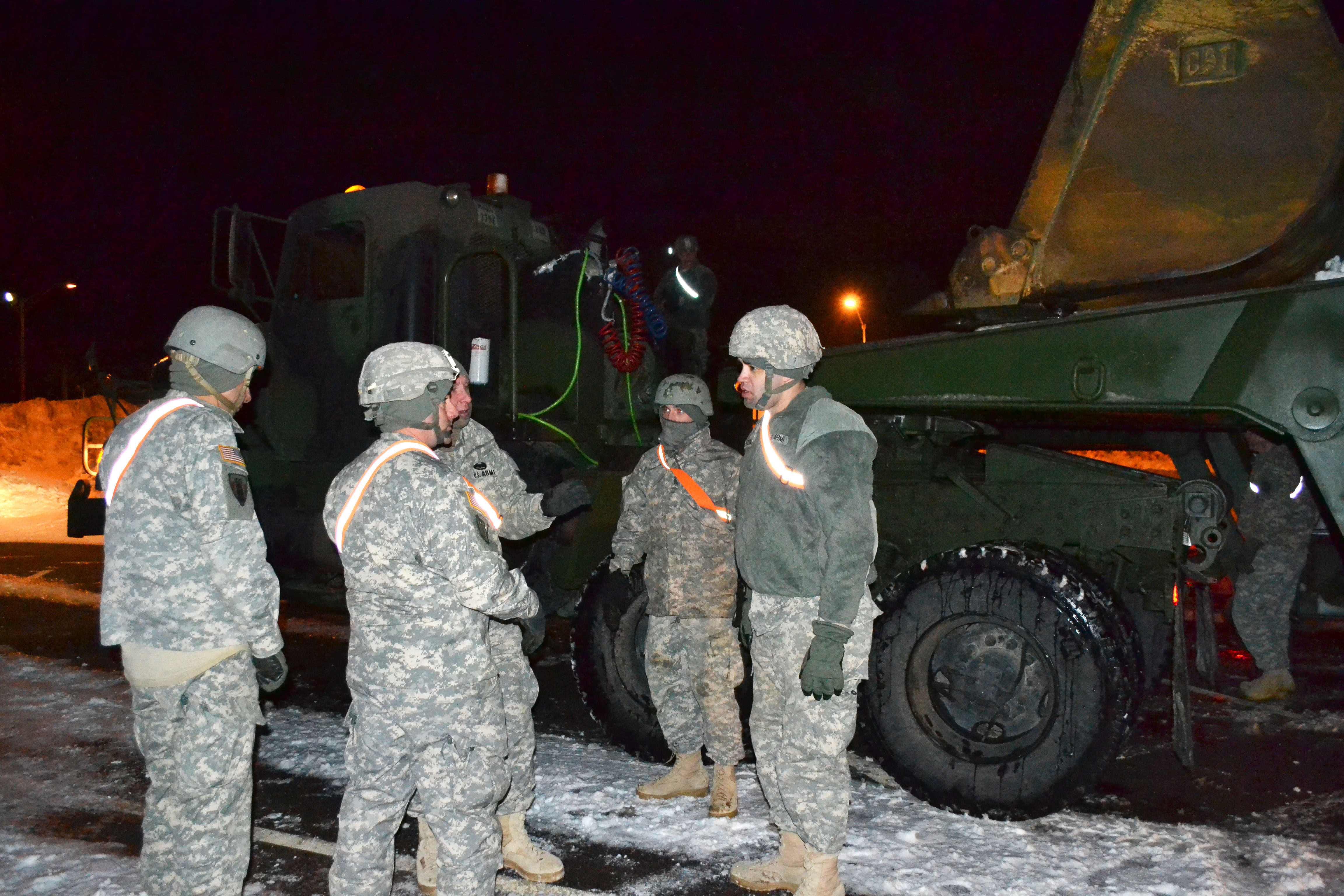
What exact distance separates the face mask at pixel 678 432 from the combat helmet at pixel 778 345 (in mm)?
904

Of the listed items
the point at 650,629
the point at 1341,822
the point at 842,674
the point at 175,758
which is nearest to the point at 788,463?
the point at 842,674

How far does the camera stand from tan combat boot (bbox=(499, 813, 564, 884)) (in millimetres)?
3629

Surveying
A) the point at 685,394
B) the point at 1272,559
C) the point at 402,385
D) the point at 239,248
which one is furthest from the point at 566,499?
the point at 1272,559

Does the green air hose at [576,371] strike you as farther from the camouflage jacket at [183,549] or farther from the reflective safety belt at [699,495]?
the camouflage jacket at [183,549]

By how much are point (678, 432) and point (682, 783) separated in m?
1.54

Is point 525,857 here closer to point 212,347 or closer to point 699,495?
point 699,495

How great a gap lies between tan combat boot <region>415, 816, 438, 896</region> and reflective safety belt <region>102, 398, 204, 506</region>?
4.92 ft

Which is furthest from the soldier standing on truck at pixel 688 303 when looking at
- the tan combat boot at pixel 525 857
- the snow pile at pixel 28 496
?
the snow pile at pixel 28 496

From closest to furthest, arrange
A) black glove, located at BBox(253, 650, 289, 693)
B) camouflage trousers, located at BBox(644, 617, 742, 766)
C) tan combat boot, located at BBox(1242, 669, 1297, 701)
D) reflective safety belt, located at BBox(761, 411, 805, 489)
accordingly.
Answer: black glove, located at BBox(253, 650, 289, 693) < reflective safety belt, located at BBox(761, 411, 805, 489) < camouflage trousers, located at BBox(644, 617, 742, 766) < tan combat boot, located at BBox(1242, 669, 1297, 701)

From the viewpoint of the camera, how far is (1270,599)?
5875 mm

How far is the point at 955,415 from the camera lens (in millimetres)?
4633

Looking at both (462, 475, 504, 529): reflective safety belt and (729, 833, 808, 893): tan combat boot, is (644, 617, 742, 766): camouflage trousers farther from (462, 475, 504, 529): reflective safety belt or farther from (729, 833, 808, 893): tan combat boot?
(462, 475, 504, 529): reflective safety belt

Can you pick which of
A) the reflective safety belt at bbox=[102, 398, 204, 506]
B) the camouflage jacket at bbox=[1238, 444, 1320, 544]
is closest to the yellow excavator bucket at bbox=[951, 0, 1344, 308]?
the camouflage jacket at bbox=[1238, 444, 1320, 544]

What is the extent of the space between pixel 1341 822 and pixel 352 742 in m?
4.00
